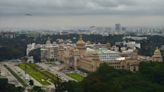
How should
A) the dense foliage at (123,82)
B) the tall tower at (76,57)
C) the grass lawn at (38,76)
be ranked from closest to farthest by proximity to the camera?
the dense foliage at (123,82), the grass lawn at (38,76), the tall tower at (76,57)

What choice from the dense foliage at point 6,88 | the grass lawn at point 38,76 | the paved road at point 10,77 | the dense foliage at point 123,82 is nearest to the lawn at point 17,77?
the paved road at point 10,77

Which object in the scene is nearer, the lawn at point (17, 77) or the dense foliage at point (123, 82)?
the dense foliage at point (123, 82)

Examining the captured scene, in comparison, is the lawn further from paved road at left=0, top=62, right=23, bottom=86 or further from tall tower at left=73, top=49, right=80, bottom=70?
tall tower at left=73, top=49, right=80, bottom=70

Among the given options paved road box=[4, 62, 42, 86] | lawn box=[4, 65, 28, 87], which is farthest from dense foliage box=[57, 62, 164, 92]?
lawn box=[4, 65, 28, 87]

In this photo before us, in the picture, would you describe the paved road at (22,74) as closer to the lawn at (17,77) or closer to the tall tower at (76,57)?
the lawn at (17,77)

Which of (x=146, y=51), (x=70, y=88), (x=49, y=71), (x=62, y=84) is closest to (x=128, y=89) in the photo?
(x=70, y=88)

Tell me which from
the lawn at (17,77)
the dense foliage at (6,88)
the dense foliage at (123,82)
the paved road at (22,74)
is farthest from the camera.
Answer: the paved road at (22,74)

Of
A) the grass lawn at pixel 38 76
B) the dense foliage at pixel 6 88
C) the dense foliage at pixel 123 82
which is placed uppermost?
the dense foliage at pixel 123 82

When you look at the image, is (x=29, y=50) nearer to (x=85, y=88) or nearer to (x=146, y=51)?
(x=146, y=51)

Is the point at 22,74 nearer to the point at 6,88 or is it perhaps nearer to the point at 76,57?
the point at 76,57

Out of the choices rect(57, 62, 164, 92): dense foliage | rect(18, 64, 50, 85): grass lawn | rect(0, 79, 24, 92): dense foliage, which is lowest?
rect(18, 64, 50, 85): grass lawn
